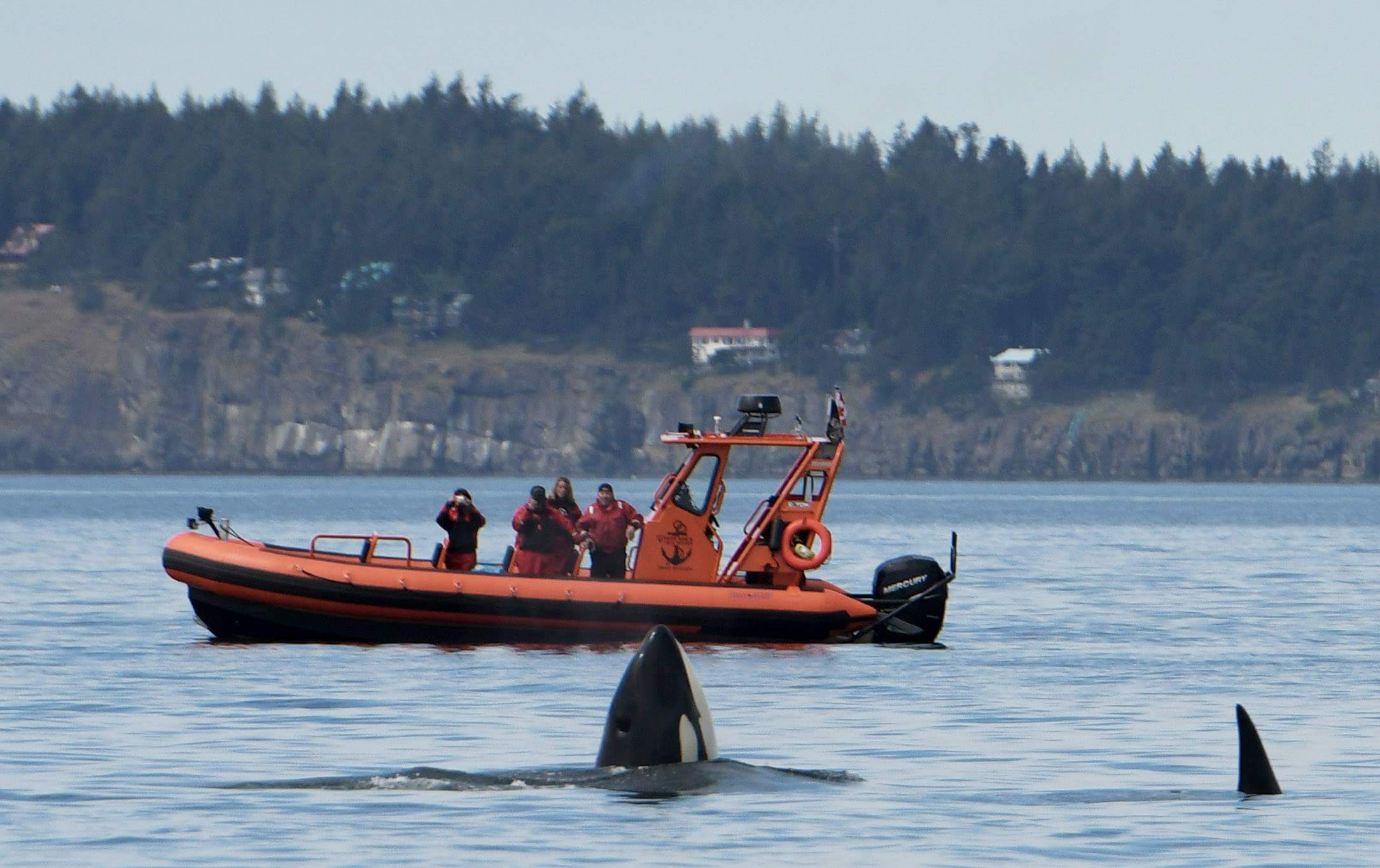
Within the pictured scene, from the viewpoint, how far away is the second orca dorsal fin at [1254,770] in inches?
546

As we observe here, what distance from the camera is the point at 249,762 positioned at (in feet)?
53.8

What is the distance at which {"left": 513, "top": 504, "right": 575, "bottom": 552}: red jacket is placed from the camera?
24.0 meters

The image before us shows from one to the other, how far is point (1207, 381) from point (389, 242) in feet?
209

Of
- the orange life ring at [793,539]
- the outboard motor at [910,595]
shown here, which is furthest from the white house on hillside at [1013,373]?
the orange life ring at [793,539]

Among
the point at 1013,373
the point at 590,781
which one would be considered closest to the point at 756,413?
the point at 590,781

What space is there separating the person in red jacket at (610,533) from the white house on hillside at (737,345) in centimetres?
15055

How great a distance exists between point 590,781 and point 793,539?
32.7 ft

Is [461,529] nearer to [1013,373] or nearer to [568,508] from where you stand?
[568,508]

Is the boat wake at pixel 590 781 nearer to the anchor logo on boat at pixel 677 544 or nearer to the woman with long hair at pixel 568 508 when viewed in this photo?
the woman with long hair at pixel 568 508

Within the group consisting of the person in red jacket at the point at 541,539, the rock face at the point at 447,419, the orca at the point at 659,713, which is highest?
the rock face at the point at 447,419

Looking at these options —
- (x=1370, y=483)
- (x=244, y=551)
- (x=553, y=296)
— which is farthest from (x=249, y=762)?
(x=553, y=296)

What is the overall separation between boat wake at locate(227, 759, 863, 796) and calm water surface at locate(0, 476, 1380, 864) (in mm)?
59

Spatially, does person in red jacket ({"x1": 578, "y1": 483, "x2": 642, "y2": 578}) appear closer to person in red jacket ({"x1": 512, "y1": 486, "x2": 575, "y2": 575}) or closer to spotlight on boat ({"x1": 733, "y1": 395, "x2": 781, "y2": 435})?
person in red jacket ({"x1": 512, "y1": 486, "x2": 575, "y2": 575})

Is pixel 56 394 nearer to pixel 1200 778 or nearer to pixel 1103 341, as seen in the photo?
pixel 1103 341
